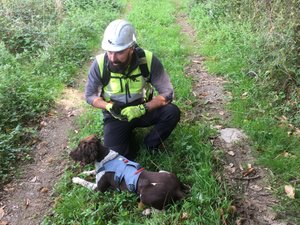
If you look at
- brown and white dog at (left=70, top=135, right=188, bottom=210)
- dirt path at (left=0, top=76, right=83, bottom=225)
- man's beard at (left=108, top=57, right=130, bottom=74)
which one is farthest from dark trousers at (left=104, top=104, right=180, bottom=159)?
dirt path at (left=0, top=76, right=83, bottom=225)

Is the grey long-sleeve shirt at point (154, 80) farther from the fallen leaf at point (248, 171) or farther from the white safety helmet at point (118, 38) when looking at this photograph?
the fallen leaf at point (248, 171)

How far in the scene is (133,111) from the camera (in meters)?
3.98

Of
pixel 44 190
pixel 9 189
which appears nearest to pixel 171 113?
pixel 44 190

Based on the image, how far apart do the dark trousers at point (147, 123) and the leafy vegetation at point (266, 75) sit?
1.19m

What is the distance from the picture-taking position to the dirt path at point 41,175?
4.01 meters

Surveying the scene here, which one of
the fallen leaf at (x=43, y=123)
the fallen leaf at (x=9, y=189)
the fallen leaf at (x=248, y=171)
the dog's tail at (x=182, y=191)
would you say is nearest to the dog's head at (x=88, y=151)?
the dog's tail at (x=182, y=191)

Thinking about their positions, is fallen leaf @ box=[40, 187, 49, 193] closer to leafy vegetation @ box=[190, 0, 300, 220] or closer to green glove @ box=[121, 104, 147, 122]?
green glove @ box=[121, 104, 147, 122]

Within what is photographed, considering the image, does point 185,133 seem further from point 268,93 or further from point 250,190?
point 268,93

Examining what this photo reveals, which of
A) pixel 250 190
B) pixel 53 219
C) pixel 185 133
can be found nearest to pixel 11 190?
pixel 53 219

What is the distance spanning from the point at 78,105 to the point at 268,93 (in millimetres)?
3300

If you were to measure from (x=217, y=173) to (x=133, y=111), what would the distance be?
3.96 feet

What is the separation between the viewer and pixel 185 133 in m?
4.67

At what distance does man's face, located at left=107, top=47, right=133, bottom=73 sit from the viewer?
3.83 metres

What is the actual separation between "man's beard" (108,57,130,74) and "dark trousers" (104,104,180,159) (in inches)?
25.8
